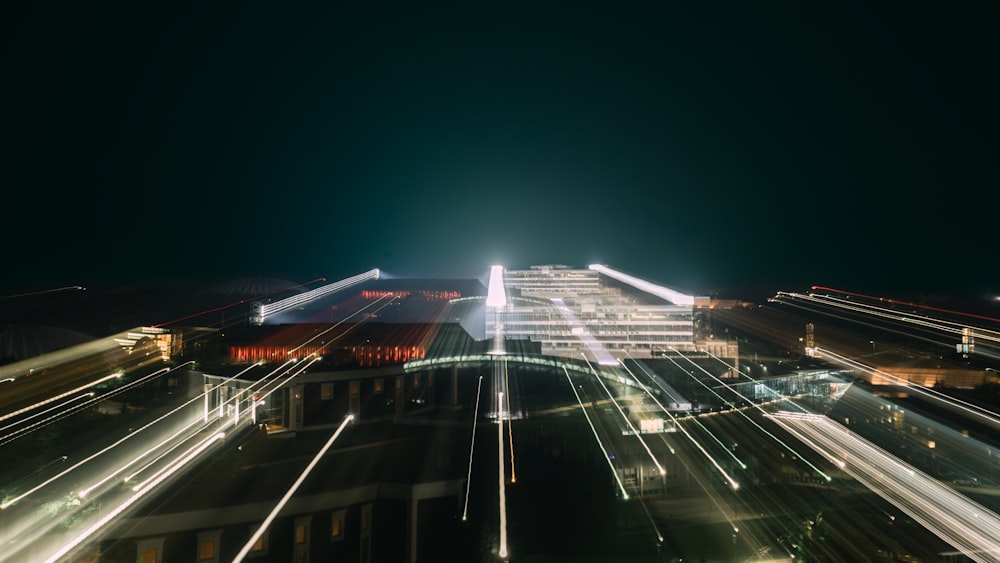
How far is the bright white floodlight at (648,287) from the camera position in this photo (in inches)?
886

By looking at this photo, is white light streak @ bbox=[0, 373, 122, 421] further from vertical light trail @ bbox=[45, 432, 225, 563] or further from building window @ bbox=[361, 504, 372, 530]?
building window @ bbox=[361, 504, 372, 530]

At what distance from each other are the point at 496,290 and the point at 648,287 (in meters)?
9.24

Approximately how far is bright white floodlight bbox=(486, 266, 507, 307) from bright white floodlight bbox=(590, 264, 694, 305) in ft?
21.7

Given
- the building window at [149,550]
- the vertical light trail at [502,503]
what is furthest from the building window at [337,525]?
the vertical light trail at [502,503]

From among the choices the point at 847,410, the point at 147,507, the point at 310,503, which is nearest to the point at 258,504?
the point at 310,503

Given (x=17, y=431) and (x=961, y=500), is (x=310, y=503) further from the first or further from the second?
(x=961, y=500)

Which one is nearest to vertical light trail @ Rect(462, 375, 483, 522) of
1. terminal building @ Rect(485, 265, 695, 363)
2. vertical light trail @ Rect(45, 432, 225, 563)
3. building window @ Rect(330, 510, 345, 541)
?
building window @ Rect(330, 510, 345, 541)

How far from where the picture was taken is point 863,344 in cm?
2059

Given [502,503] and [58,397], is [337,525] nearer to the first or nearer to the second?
[502,503]

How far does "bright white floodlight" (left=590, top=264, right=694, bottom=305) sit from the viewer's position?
73.9 feet

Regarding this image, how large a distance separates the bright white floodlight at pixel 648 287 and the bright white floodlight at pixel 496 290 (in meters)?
6.61

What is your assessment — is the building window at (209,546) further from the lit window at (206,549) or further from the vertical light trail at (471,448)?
the vertical light trail at (471,448)

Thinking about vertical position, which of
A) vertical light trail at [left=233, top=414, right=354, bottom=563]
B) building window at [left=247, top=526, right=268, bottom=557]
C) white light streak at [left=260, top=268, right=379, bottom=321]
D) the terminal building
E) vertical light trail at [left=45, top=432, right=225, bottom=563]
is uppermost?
white light streak at [left=260, top=268, right=379, bottom=321]

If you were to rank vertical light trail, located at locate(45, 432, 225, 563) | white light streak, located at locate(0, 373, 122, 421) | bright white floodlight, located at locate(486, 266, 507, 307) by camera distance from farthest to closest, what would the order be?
1. bright white floodlight, located at locate(486, 266, 507, 307)
2. white light streak, located at locate(0, 373, 122, 421)
3. vertical light trail, located at locate(45, 432, 225, 563)
